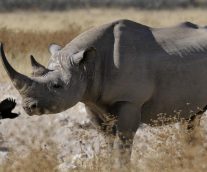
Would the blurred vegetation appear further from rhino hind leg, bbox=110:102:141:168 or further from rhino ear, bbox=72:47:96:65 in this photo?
rhino ear, bbox=72:47:96:65

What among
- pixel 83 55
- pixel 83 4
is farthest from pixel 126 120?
pixel 83 4

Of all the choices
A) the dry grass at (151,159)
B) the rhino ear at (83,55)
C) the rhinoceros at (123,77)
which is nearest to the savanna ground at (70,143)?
the dry grass at (151,159)

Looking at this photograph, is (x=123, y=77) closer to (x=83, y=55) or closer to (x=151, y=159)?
(x=83, y=55)

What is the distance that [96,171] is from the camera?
7234 mm

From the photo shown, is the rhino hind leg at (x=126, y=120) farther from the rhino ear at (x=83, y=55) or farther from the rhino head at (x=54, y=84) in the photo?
the rhino ear at (x=83, y=55)

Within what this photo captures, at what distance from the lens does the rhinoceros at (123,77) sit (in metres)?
8.57

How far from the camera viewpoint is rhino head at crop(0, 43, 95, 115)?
8.34 metres

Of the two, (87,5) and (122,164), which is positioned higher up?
(122,164)

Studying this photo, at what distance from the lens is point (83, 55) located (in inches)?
344

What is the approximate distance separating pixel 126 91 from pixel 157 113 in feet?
1.93

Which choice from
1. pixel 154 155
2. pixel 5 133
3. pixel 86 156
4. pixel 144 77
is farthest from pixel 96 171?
pixel 5 133

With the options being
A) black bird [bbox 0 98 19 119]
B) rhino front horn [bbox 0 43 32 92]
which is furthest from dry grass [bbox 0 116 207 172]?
black bird [bbox 0 98 19 119]

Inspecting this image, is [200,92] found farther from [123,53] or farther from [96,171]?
[96,171]

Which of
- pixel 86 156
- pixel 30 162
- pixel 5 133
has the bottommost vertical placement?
pixel 5 133
